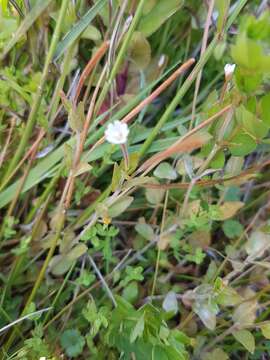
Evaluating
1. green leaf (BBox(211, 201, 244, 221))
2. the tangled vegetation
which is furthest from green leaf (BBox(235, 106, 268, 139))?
green leaf (BBox(211, 201, 244, 221))

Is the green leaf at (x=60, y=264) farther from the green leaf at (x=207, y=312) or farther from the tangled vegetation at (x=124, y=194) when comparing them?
the green leaf at (x=207, y=312)

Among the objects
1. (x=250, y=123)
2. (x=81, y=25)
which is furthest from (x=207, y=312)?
(x=81, y=25)

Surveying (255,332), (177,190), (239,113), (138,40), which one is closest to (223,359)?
A: (255,332)

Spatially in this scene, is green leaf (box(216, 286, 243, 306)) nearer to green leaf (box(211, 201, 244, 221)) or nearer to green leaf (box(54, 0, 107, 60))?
green leaf (box(211, 201, 244, 221))

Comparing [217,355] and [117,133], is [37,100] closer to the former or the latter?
[117,133]

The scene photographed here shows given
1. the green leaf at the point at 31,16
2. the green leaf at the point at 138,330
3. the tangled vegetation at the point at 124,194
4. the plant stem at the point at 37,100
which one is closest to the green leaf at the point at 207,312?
the tangled vegetation at the point at 124,194

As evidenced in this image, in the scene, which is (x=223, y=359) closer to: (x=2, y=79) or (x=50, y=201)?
(x=50, y=201)
